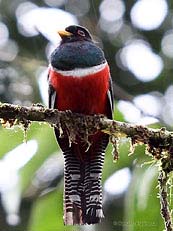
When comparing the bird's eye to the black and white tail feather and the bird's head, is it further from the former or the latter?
the black and white tail feather

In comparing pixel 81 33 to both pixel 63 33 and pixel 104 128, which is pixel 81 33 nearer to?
pixel 63 33

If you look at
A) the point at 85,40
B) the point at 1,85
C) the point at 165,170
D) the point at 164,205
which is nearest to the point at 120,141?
the point at 165,170

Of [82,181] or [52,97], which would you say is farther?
[52,97]

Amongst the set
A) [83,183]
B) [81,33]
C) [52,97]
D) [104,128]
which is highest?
[81,33]

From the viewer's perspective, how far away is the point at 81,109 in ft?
10.4

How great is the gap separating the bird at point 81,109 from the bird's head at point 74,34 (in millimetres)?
187

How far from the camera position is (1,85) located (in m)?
5.93

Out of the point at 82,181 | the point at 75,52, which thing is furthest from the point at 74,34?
the point at 82,181

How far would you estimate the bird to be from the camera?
307 cm

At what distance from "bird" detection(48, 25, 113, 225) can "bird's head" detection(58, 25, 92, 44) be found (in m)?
0.19

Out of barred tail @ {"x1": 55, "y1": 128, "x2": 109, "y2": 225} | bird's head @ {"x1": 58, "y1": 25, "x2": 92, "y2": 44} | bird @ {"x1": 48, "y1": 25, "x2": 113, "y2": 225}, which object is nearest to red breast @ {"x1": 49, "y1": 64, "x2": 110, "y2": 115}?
bird @ {"x1": 48, "y1": 25, "x2": 113, "y2": 225}

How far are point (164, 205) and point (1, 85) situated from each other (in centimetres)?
355

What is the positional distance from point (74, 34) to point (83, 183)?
90cm

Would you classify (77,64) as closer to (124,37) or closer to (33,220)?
(33,220)
